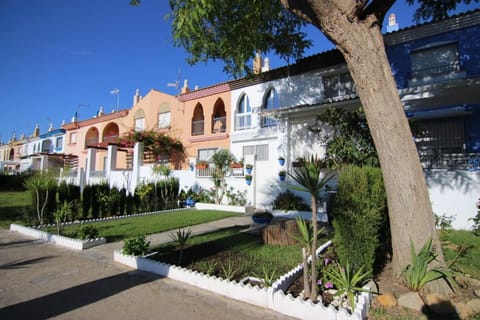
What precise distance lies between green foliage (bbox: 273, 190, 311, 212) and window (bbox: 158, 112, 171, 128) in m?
13.8

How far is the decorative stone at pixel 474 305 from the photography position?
3.39m

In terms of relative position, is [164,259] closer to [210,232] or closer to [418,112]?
[210,232]

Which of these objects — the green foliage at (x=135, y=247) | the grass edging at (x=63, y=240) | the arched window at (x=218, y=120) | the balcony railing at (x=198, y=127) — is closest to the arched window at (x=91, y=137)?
the balcony railing at (x=198, y=127)

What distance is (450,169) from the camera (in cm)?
890

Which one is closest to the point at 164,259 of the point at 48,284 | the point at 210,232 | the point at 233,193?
the point at 48,284

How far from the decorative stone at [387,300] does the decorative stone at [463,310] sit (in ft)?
2.43

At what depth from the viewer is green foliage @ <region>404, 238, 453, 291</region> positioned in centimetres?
367

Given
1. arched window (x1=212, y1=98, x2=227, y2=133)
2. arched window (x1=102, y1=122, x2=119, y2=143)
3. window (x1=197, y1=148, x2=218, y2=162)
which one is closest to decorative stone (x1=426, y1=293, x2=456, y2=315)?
arched window (x1=212, y1=98, x2=227, y2=133)

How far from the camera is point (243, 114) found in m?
17.9

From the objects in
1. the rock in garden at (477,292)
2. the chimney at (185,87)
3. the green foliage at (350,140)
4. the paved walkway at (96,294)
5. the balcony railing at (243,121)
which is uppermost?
the chimney at (185,87)

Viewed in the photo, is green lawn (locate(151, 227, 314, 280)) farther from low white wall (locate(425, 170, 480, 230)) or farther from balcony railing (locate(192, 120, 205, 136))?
balcony railing (locate(192, 120, 205, 136))

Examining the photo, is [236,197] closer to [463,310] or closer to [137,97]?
[463,310]

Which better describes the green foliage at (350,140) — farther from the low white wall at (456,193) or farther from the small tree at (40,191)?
the small tree at (40,191)

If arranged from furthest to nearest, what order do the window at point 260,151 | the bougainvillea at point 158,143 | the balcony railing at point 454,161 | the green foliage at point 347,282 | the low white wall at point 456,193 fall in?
the bougainvillea at point 158,143 < the window at point 260,151 < the balcony railing at point 454,161 < the low white wall at point 456,193 < the green foliage at point 347,282
